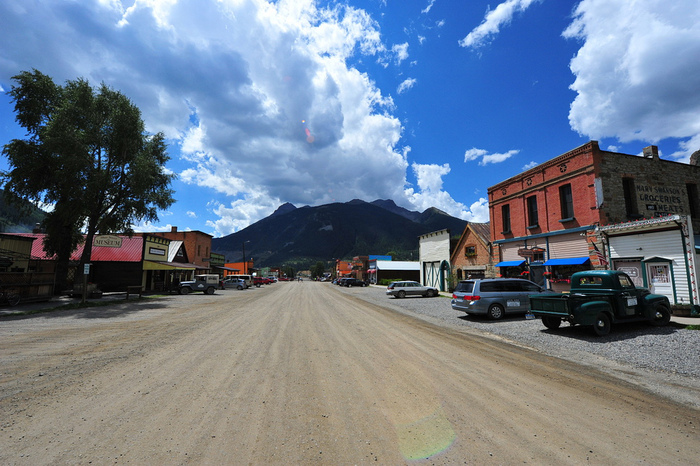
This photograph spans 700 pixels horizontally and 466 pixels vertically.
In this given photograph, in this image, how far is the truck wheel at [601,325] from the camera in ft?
30.0

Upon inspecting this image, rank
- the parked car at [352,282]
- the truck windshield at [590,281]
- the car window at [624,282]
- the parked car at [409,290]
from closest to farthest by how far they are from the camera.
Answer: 1. the car window at [624,282]
2. the truck windshield at [590,281]
3. the parked car at [409,290]
4. the parked car at [352,282]

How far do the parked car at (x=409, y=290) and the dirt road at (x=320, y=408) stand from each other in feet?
64.0

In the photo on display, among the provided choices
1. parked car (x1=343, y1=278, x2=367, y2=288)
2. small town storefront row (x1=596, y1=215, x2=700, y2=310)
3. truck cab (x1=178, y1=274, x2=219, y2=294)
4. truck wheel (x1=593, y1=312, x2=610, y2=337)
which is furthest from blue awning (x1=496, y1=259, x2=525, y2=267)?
parked car (x1=343, y1=278, x2=367, y2=288)

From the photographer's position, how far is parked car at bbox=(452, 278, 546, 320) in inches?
521

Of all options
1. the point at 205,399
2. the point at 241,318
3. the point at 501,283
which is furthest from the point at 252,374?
the point at 501,283

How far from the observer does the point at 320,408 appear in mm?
4254

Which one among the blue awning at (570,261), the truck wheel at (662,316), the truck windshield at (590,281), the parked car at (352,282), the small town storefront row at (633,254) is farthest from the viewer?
the parked car at (352,282)

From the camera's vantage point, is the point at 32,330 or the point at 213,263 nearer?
the point at 32,330

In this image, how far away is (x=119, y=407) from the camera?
14.0 feet

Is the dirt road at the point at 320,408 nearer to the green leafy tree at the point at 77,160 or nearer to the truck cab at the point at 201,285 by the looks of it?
the green leafy tree at the point at 77,160

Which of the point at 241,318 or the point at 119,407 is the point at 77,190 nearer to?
the point at 241,318

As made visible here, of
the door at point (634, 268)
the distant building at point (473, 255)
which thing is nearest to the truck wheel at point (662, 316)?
the door at point (634, 268)

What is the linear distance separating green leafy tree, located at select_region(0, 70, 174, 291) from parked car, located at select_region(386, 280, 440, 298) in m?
22.4

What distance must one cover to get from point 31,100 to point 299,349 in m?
31.3
